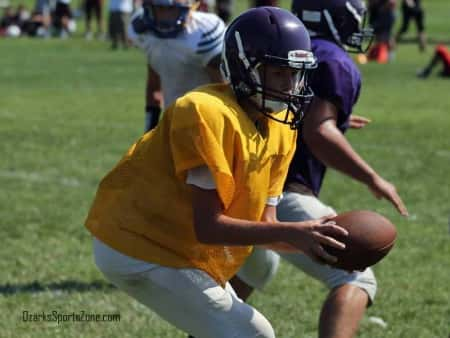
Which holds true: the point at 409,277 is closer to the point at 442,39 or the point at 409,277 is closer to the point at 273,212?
the point at 273,212

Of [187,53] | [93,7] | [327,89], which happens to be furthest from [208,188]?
[93,7]

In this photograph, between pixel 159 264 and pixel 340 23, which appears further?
pixel 340 23

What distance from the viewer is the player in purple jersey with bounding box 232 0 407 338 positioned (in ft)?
14.3

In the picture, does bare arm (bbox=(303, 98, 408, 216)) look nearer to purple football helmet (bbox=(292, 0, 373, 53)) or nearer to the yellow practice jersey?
purple football helmet (bbox=(292, 0, 373, 53))

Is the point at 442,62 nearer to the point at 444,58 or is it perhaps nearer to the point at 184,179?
the point at 444,58

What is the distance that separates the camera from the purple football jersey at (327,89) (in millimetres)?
4559

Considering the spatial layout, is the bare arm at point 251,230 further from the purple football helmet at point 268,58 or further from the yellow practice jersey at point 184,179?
the purple football helmet at point 268,58

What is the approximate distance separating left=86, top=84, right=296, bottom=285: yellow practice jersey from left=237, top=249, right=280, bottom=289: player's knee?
36.9 inches

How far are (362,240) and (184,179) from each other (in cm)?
67

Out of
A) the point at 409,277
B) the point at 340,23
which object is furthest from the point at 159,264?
the point at 409,277

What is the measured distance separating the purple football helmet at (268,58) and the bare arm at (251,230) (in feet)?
1.25

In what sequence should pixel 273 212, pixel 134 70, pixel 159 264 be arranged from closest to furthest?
pixel 159 264
pixel 273 212
pixel 134 70

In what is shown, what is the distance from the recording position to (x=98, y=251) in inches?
148

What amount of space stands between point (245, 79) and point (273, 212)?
57 cm
